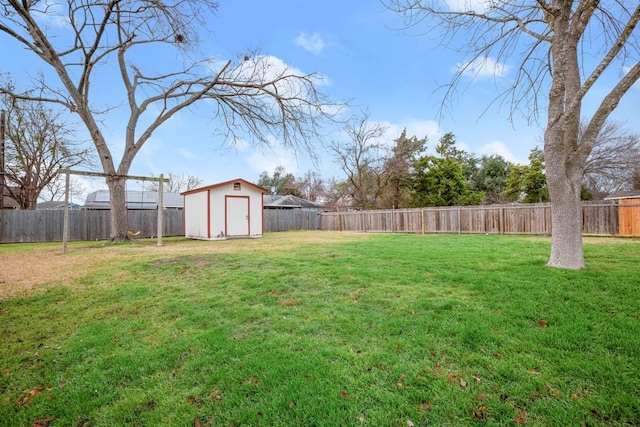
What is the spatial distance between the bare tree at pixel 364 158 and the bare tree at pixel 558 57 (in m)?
16.0

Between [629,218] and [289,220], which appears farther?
[289,220]

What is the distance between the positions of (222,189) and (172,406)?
12.1 metres

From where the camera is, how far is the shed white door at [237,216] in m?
13.6

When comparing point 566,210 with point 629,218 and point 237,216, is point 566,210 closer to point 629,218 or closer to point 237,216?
point 629,218

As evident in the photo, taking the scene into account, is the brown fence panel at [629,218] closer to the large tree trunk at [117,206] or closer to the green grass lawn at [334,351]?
the green grass lawn at [334,351]

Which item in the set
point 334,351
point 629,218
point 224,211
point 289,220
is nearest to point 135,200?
point 289,220

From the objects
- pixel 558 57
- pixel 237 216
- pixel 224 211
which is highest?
pixel 558 57

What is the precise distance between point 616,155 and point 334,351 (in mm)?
24697

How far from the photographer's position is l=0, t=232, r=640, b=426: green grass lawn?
6.31 ft

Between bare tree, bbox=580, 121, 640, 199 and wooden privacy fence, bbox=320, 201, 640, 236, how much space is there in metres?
11.5

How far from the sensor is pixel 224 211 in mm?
13453

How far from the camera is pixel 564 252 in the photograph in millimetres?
4801

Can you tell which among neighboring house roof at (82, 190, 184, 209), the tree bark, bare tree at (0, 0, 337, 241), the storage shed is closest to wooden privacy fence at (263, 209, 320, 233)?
the storage shed

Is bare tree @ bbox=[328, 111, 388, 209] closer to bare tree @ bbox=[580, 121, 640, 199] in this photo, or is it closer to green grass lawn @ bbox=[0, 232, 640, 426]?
bare tree @ bbox=[580, 121, 640, 199]
